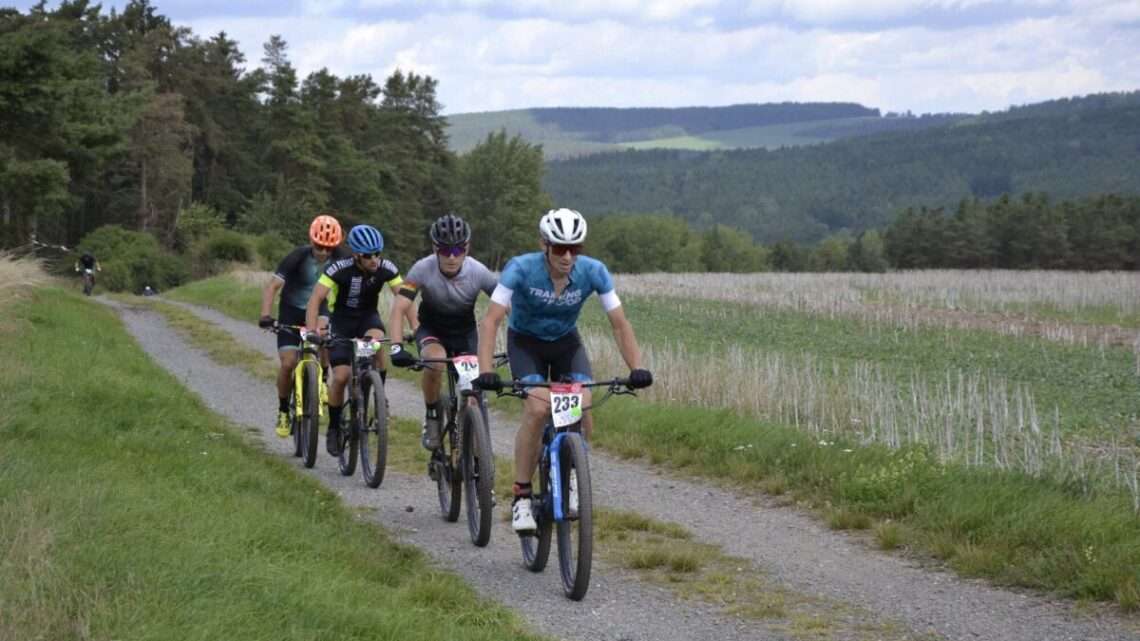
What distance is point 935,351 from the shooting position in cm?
2827

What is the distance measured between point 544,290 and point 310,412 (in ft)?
15.6

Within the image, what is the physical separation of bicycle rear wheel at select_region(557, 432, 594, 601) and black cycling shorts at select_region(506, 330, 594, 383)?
814 mm

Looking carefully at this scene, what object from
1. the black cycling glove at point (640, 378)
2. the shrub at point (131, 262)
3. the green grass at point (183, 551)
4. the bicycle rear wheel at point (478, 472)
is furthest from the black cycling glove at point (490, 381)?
the shrub at point (131, 262)

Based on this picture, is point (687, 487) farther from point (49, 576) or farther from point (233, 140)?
point (233, 140)

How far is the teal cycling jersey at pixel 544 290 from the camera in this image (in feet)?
26.2

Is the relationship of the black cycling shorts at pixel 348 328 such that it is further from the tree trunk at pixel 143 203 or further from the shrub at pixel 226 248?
the tree trunk at pixel 143 203

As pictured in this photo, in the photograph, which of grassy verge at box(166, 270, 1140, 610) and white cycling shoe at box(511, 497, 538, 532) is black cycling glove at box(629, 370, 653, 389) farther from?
grassy verge at box(166, 270, 1140, 610)

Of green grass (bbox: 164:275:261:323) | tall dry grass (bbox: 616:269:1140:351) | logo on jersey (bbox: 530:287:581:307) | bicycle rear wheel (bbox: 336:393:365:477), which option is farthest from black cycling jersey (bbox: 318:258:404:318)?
green grass (bbox: 164:275:261:323)

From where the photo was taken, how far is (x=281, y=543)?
24.1 ft

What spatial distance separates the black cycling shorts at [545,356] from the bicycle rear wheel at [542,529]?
0.67 meters

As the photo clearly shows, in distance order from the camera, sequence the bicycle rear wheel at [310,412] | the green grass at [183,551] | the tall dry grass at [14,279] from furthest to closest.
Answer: the tall dry grass at [14,279]
the bicycle rear wheel at [310,412]
the green grass at [183,551]

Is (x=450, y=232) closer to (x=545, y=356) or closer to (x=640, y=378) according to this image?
(x=545, y=356)

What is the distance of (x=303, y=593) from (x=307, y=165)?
246 feet

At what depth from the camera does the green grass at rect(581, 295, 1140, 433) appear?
19047 mm
